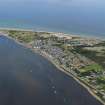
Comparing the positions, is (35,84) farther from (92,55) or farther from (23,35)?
(23,35)

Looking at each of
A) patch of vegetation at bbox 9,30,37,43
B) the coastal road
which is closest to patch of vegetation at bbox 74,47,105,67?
the coastal road

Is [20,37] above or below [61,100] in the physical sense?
above

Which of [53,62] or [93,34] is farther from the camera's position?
[93,34]

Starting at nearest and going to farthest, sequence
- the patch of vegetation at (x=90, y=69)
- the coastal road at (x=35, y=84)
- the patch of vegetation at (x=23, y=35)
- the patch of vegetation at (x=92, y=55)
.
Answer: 1. the coastal road at (x=35, y=84)
2. the patch of vegetation at (x=90, y=69)
3. the patch of vegetation at (x=92, y=55)
4. the patch of vegetation at (x=23, y=35)

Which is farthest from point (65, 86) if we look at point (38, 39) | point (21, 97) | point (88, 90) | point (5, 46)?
point (38, 39)

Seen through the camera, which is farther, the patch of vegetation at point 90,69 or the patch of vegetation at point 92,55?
the patch of vegetation at point 92,55

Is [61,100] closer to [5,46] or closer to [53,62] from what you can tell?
[53,62]

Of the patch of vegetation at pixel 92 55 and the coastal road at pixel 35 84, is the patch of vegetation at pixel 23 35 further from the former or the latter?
the coastal road at pixel 35 84

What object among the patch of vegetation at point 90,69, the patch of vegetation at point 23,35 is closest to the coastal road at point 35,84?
the patch of vegetation at point 90,69

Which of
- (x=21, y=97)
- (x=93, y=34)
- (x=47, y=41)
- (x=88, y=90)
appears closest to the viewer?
(x=21, y=97)
